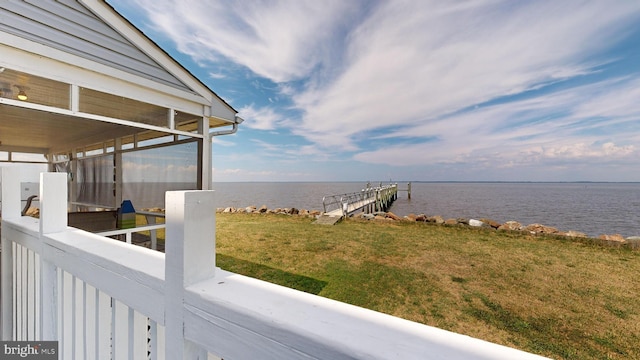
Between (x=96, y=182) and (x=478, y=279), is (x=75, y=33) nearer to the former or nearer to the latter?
(x=96, y=182)

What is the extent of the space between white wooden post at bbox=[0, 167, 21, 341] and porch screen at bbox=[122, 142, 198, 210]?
247 cm

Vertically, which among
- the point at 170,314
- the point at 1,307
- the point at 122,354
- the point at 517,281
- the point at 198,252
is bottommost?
the point at 517,281

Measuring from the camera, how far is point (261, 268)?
459cm

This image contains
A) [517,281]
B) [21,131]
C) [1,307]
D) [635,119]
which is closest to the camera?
[1,307]

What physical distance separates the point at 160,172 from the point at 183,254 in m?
4.27

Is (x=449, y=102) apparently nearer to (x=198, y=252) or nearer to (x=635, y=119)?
(x=635, y=119)

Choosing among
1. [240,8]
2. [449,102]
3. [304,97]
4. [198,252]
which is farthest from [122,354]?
[449,102]

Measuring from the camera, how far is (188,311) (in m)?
0.59

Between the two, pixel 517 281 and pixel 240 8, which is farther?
pixel 240 8

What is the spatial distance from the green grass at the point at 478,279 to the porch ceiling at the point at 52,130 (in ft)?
10.2

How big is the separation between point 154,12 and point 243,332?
7050 mm

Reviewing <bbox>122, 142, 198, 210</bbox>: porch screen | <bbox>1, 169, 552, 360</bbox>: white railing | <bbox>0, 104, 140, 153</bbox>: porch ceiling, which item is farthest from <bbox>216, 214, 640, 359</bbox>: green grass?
<bbox>0, 104, 140, 153</bbox>: porch ceiling

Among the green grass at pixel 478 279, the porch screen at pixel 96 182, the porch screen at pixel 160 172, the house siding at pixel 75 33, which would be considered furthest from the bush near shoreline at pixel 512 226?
the house siding at pixel 75 33

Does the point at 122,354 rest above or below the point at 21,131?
below
